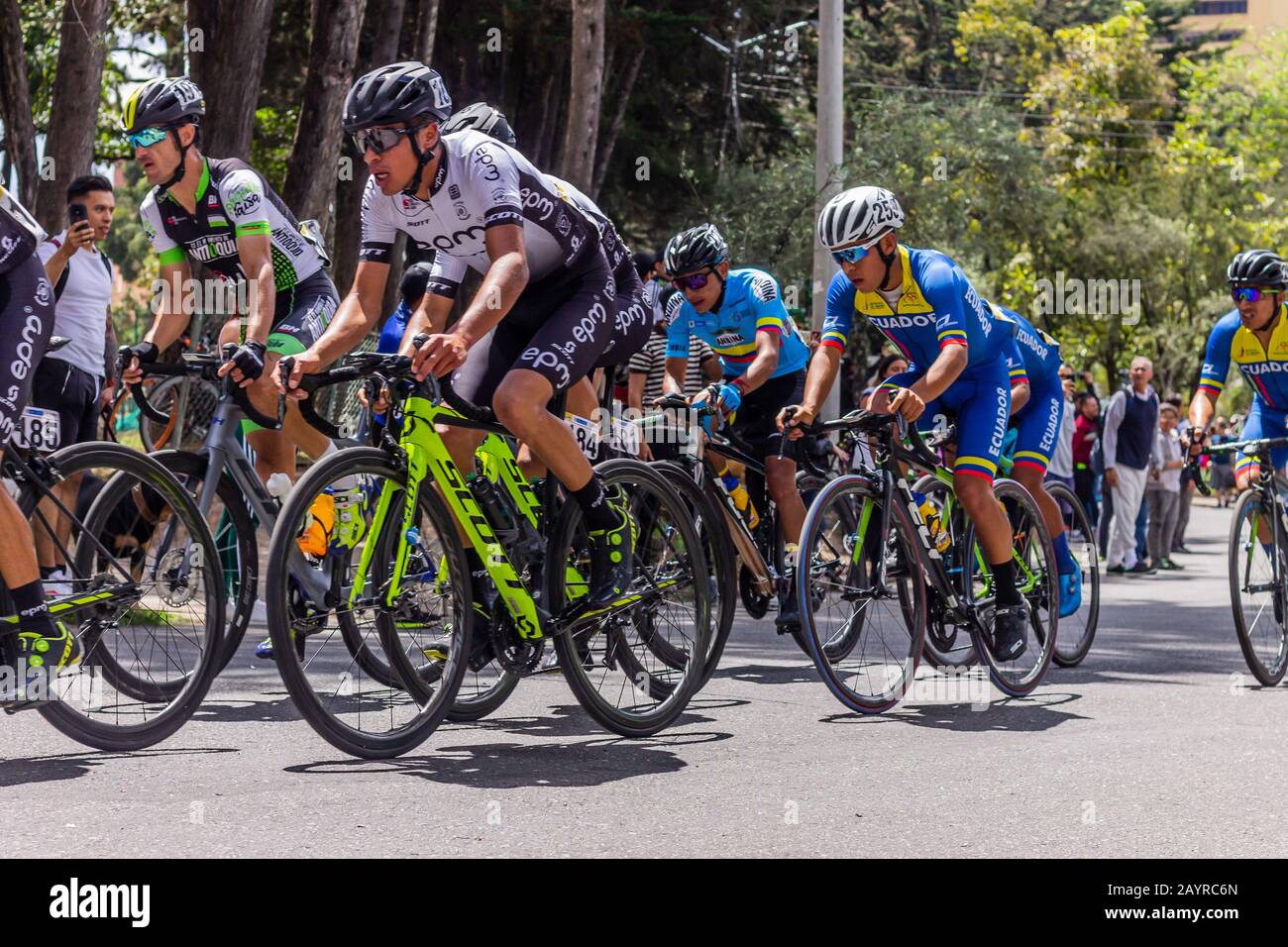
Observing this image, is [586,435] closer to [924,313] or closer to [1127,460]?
[924,313]

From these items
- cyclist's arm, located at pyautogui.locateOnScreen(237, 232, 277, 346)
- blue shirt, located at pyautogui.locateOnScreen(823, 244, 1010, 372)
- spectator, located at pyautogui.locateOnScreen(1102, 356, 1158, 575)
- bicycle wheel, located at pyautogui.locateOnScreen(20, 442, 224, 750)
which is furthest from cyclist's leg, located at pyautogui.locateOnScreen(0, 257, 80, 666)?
spectator, located at pyautogui.locateOnScreen(1102, 356, 1158, 575)

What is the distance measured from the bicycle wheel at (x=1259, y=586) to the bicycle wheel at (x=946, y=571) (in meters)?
1.50

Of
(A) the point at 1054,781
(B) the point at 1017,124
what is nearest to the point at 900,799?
(A) the point at 1054,781

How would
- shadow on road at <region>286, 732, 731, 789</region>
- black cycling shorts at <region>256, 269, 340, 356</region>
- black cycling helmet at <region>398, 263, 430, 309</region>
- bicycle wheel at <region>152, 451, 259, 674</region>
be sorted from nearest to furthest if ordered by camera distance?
shadow on road at <region>286, 732, 731, 789</region> → bicycle wheel at <region>152, 451, 259, 674</region> → black cycling shorts at <region>256, 269, 340, 356</region> → black cycling helmet at <region>398, 263, 430, 309</region>

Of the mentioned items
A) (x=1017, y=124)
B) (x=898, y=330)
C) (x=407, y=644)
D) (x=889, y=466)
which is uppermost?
(x=1017, y=124)

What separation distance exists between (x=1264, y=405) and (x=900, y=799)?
15.3 feet

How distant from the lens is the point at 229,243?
7.00 m

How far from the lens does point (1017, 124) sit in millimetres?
36875

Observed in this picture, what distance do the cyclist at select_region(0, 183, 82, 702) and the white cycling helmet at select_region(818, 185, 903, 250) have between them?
10.5ft

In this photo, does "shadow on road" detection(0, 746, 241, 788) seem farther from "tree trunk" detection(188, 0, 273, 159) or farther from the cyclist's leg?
"tree trunk" detection(188, 0, 273, 159)

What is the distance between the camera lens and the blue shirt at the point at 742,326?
29.1ft

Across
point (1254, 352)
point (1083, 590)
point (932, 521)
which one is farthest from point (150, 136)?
point (1254, 352)

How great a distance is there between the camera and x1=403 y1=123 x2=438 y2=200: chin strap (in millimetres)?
5727

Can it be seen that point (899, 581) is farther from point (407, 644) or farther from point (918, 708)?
point (407, 644)
